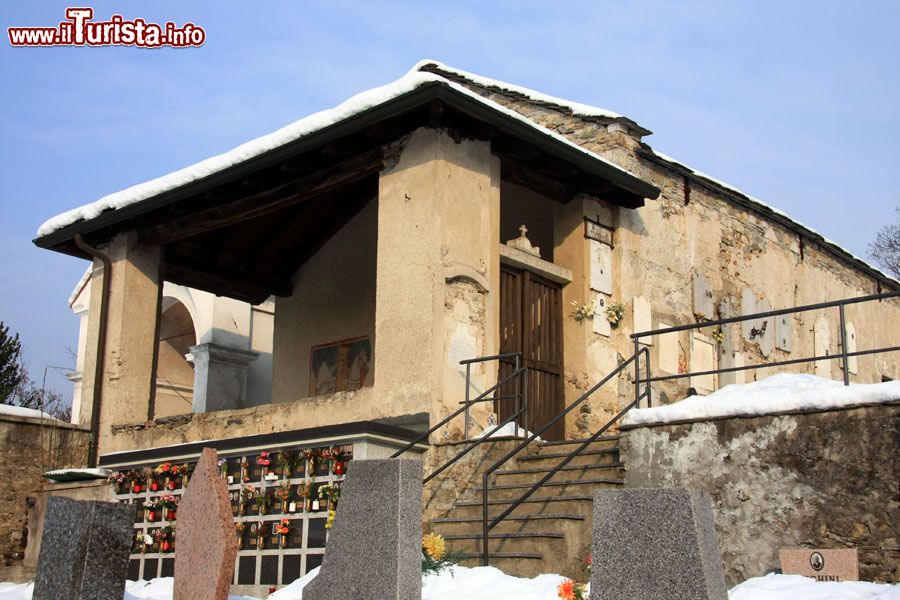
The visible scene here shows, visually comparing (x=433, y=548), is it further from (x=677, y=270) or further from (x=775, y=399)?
(x=677, y=270)

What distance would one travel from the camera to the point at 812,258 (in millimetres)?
17281

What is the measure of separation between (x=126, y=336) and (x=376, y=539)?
8.75 metres

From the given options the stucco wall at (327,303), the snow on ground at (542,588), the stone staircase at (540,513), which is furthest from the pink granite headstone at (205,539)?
the stucco wall at (327,303)

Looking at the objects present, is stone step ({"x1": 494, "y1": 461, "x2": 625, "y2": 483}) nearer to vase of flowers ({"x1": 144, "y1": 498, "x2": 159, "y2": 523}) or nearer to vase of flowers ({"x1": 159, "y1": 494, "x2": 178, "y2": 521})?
vase of flowers ({"x1": 159, "y1": 494, "x2": 178, "y2": 521})

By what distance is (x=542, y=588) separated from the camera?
7895 millimetres

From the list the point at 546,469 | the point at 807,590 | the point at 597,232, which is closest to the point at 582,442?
the point at 546,469

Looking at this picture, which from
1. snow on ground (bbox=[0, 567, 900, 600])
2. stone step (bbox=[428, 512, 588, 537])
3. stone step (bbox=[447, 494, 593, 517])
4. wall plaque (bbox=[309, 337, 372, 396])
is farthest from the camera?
wall plaque (bbox=[309, 337, 372, 396])

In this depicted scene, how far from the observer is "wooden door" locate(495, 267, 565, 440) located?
12.2m

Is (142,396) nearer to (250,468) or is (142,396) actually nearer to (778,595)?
(250,468)

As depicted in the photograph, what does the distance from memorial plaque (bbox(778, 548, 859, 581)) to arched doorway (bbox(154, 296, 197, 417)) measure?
14754 millimetres

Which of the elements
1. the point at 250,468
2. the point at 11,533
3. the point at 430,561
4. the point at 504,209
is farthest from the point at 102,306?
the point at 430,561

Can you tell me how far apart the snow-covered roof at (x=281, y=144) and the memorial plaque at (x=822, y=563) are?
528cm

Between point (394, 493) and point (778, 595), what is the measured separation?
2878 millimetres

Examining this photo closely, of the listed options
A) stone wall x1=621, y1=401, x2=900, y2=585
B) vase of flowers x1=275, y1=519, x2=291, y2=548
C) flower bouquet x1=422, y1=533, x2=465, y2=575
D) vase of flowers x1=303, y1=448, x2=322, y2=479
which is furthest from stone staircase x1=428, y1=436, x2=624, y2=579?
vase of flowers x1=275, y1=519, x2=291, y2=548
